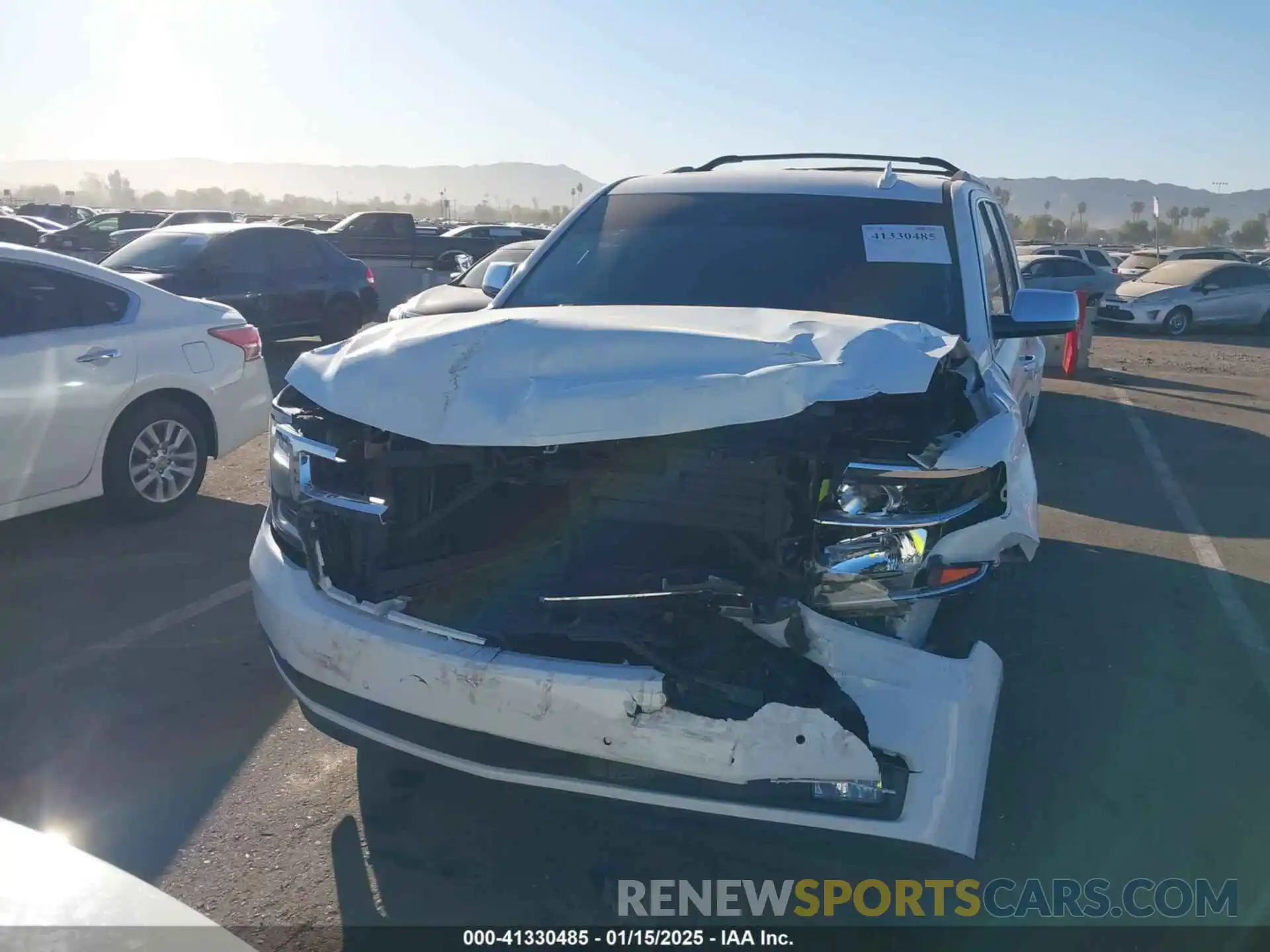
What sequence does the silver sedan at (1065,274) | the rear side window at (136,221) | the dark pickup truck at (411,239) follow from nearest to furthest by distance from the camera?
the dark pickup truck at (411,239) → the silver sedan at (1065,274) → the rear side window at (136,221)

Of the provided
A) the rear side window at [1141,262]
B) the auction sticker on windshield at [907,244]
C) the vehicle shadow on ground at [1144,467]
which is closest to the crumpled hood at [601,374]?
the auction sticker on windshield at [907,244]

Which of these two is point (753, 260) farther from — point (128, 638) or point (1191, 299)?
point (1191, 299)

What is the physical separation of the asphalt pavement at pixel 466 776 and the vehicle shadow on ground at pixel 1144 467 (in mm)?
926

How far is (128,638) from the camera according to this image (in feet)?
15.3

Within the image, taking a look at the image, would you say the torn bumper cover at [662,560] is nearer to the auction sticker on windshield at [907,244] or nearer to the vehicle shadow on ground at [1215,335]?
the auction sticker on windshield at [907,244]

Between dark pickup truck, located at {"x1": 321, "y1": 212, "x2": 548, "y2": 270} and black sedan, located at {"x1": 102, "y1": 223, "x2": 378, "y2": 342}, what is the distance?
80.0 inches

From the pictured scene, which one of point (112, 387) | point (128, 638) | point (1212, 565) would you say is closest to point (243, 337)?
point (112, 387)

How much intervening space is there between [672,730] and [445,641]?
0.63 metres

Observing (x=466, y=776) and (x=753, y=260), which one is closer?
(x=466, y=776)

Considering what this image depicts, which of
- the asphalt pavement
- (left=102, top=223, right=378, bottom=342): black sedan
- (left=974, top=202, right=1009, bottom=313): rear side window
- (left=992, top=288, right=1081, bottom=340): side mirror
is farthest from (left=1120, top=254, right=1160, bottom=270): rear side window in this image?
(left=992, top=288, right=1081, bottom=340): side mirror

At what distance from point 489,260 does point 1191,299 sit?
1502cm

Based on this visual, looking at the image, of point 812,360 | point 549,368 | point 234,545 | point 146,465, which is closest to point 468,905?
point 549,368

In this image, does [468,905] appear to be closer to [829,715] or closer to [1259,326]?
[829,715]

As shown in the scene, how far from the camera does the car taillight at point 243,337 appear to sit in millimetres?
6676
